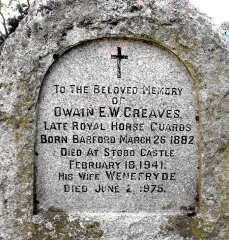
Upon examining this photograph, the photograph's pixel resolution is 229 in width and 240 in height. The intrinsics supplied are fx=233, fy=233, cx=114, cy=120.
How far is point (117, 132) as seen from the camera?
2.26 meters

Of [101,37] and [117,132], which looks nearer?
[101,37]

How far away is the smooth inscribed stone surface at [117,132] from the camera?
218 cm

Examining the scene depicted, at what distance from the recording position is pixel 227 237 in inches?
88.4

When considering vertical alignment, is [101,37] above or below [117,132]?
above

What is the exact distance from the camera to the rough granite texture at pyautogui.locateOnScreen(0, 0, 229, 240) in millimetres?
2043

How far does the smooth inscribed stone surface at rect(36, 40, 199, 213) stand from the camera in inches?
86.0

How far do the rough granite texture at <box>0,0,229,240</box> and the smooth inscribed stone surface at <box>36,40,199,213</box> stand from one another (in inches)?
3.9

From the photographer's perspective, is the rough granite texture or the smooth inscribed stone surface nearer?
the rough granite texture

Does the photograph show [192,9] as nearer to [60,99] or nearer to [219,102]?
[219,102]

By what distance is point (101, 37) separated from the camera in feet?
6.86

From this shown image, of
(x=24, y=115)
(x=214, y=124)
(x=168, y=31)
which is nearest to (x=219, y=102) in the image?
(x=214, y=124)

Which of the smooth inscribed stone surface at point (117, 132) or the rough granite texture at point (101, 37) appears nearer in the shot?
the rough granite texture at point (101, 37)

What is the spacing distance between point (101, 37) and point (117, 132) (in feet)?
2.92

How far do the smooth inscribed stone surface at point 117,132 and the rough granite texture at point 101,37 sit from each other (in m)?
0.10
